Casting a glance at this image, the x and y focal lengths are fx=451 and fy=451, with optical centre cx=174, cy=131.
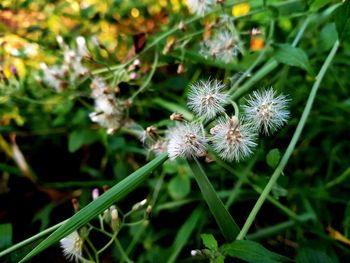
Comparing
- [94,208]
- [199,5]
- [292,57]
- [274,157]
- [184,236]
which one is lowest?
[184,236]

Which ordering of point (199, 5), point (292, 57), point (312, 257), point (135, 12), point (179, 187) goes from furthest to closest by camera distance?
1. point (135, 12)
2. point (179, 187)
3. point (199, 5)
4. point (292, 57)
5. point (312, 257)

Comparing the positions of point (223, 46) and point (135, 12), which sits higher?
point (135, 12)

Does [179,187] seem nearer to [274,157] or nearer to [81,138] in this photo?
[81,138]

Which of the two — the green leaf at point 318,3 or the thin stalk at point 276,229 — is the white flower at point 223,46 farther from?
the thin stalk at point 276,229

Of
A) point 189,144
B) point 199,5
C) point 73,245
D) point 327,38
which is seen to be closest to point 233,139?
point 189,144

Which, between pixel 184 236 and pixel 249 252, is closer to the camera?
pixel 249 252

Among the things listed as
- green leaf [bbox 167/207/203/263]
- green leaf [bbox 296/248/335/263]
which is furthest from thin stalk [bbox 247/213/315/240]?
green leaf [bbox 296/248/335/263]

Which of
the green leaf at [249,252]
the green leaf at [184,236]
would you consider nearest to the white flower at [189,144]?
the green leaf at [249,252]
